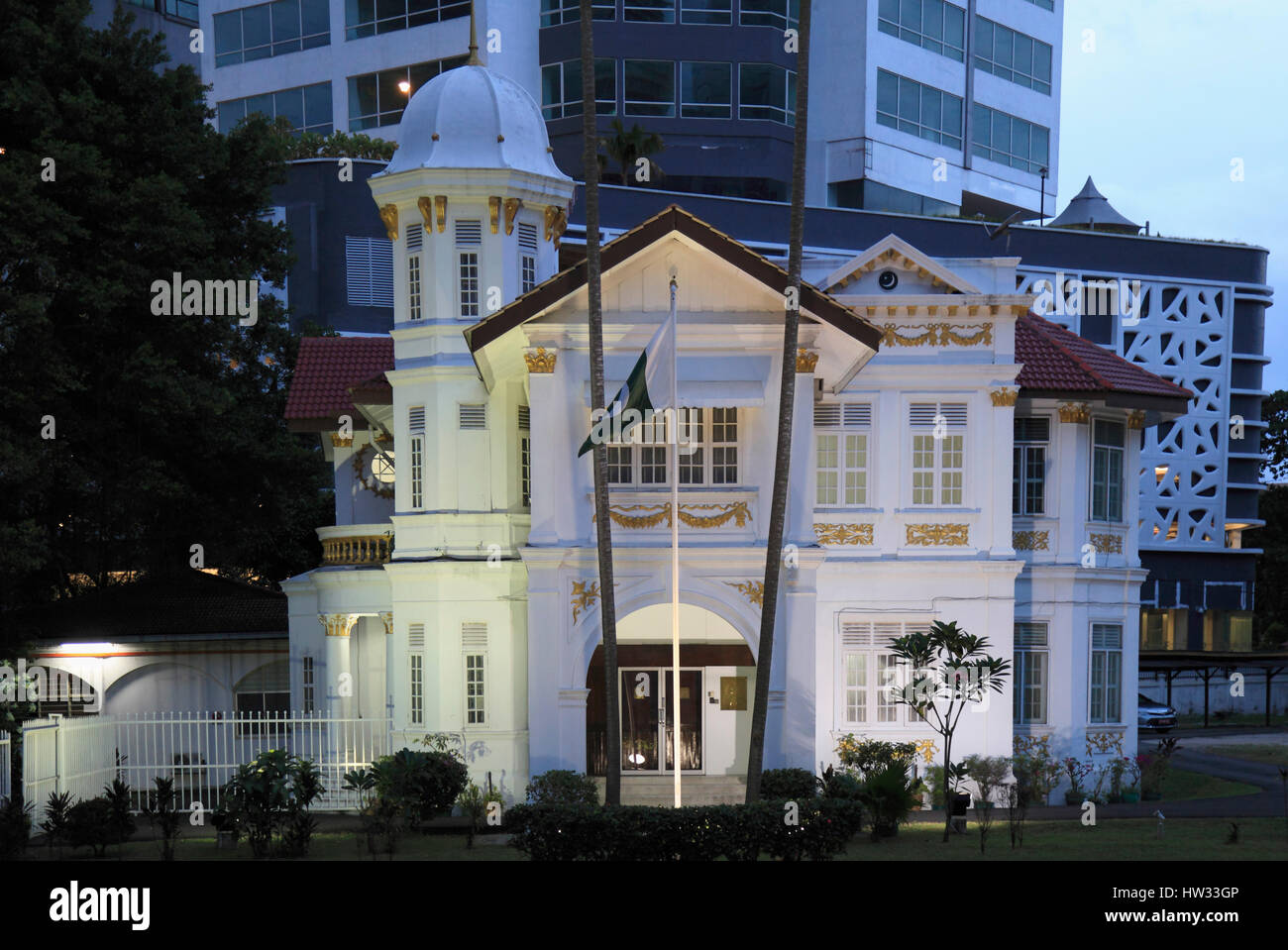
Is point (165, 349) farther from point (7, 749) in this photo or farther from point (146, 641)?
point (7, 749)

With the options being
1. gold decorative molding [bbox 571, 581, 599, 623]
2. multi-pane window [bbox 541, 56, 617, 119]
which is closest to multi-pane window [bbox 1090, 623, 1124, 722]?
gold decorative molding [bbox 571, 581, 599, 623]

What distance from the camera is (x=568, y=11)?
6512 centimetres

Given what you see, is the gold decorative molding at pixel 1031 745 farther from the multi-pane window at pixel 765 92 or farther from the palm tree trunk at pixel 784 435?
the multi-pane window at pixel 765 92

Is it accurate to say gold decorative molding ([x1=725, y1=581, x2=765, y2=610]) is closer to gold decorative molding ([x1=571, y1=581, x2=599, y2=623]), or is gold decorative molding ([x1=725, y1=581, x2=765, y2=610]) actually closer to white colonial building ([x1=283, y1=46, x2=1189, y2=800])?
white colonial building ([x1=283, y1=46, x2=1189, y2=800])

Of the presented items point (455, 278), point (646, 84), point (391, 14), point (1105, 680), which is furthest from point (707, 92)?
point (1105, 680)

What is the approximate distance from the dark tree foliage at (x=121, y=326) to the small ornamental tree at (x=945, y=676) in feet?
56.2

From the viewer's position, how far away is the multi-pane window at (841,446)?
3319 cm

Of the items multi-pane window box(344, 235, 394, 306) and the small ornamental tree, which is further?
multi-pane window box(344, 235, 394, 306)

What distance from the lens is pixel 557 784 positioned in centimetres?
2773

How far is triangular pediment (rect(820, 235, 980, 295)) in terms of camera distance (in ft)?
107

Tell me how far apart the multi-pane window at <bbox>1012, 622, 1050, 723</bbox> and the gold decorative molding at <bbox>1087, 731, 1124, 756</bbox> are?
1.20 meters

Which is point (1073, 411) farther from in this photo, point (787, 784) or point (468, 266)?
point (468, 266)

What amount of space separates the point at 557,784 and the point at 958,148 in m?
51.1
